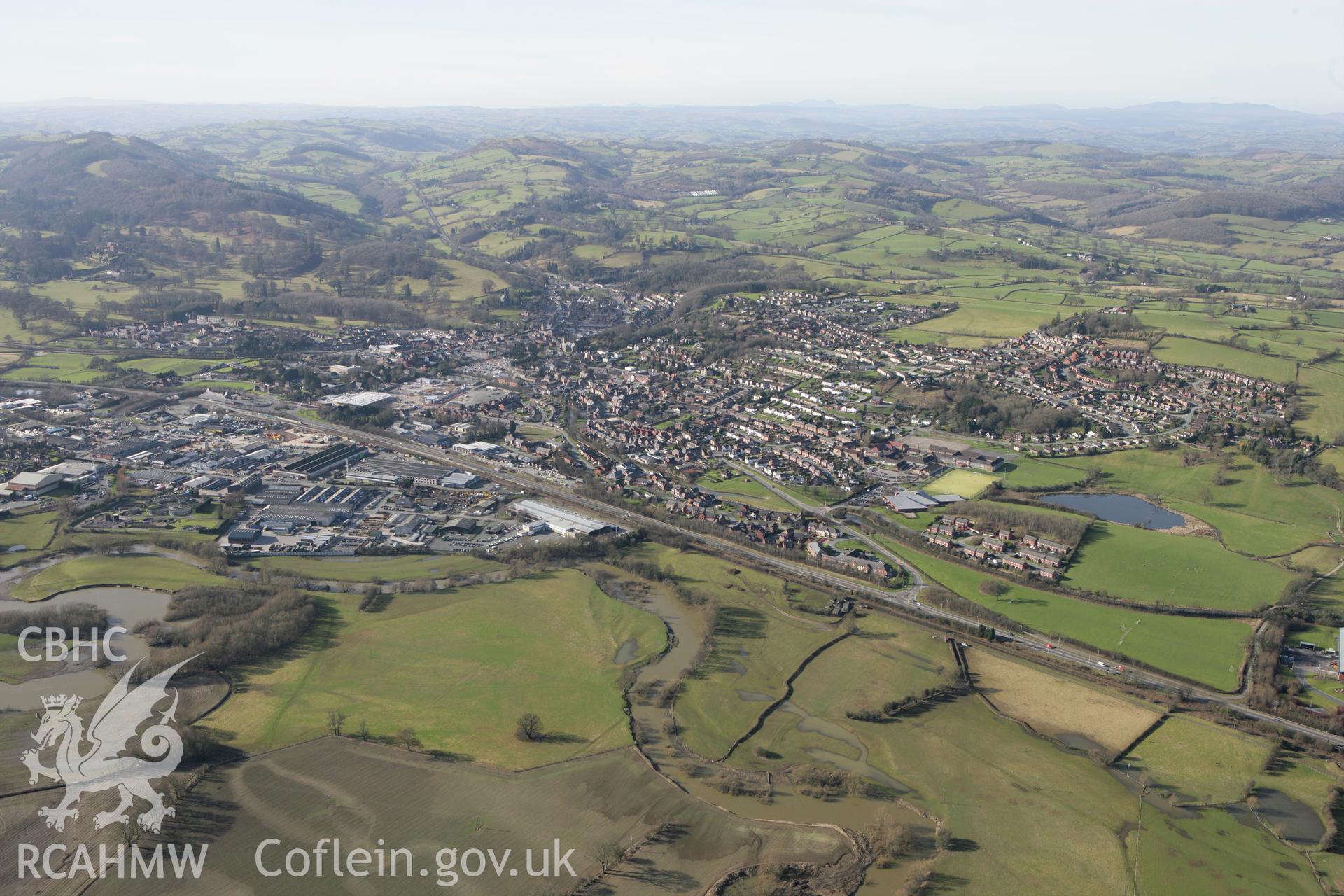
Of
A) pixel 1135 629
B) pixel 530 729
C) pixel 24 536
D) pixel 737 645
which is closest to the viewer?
pixel 530 729

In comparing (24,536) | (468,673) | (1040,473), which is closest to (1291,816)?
(468,673)

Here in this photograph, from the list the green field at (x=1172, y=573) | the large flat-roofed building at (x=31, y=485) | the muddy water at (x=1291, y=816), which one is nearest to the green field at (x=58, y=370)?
the large flat-roofed building at (x=31, y=485)

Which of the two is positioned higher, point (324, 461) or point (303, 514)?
point (324, 461)

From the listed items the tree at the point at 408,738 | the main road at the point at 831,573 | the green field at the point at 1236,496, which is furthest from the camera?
the green field at the point at 1236,496

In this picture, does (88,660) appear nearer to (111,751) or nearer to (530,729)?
(111,751)

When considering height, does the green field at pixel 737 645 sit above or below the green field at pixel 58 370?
below

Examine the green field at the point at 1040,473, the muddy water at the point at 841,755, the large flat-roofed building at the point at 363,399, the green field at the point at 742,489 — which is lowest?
the muddy water at the point at 841,755

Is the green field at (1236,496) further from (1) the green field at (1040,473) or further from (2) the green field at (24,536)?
(2) the green field at (24,536)

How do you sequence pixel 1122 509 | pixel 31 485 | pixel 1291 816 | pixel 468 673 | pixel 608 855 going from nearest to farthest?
pixel 608 855 < pixel 1291 816 < pixel 468 673 < pixel 1122 509 < pixel 31 485
